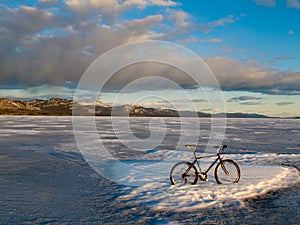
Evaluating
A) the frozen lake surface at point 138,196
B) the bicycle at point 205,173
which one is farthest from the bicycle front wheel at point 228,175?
the frozen lake surface at point 138,196

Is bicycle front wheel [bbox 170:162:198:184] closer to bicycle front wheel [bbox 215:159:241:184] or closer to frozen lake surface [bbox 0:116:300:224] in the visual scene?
frozen lake surface [bbox 0:116:300:224]

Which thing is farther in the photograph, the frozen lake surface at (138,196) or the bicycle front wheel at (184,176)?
the bicycle front wheel at (184,176)

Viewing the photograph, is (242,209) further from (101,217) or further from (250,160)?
(250,160)

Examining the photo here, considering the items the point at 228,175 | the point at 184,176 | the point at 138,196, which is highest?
the point at 184,176

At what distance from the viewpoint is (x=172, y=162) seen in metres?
13.6

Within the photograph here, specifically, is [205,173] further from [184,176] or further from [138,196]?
[138,196]

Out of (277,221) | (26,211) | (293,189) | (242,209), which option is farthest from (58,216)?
(293,189)

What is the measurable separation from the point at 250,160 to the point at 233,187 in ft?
19.6

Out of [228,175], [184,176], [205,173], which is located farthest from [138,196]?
[228,175]

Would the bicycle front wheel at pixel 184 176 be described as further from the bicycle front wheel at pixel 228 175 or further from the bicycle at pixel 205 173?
the bicycle front wheel at pixel 228 175

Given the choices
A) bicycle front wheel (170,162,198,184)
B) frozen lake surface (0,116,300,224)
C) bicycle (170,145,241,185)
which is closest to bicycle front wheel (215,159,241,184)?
bicycle (170,145,241,185)

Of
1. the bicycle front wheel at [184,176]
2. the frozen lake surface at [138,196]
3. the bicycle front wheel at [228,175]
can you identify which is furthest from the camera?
the bicycle front wheel at [228,175]

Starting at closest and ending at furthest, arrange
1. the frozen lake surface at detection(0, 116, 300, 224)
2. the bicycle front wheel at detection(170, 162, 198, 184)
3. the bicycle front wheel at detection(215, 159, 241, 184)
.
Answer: the frozen lake surface at detection(0, 116, 300, 224), the bicycle front wheel at detection(170, 162, 198, 184), the bicycle front wheel at detection(215, 159, 241, 184)

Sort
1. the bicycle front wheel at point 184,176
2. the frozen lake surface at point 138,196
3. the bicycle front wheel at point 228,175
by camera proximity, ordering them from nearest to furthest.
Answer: the frozen lake surface at point 138,196 → the bicycle front wheel at point 184,176 → the bicycle front wheel at point 228,175
